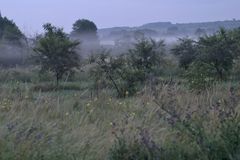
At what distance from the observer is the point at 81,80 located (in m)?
29.8

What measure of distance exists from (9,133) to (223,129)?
2.62 m

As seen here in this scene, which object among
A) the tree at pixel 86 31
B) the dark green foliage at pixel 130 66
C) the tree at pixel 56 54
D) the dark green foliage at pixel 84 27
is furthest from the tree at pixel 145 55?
the dark green foliage at pixel 84 27

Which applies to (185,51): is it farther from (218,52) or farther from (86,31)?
(86,31)

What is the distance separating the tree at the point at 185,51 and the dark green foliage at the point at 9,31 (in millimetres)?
18152

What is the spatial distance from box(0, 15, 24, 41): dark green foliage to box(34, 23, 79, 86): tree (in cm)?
1932

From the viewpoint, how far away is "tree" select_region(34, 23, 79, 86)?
27.7 metres

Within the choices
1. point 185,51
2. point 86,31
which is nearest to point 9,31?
point 86,31

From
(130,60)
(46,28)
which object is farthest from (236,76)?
(46,28)

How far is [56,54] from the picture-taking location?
1089 inches

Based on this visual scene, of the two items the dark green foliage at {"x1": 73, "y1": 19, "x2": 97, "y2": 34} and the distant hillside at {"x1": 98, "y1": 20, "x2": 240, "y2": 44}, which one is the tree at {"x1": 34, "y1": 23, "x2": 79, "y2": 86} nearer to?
the distant hillside at {"x1": 98, "y1": 20, "x2": 240, "y2": 44}

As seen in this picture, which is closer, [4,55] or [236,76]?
[236,76]

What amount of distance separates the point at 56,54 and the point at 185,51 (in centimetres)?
859

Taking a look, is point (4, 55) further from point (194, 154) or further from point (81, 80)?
point (194, 154)

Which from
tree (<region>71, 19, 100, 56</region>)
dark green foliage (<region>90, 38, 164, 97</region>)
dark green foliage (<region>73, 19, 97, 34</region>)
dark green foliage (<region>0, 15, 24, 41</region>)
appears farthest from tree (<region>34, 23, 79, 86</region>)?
dark green foliage (<region>73, 19, 97, 34</region>)
